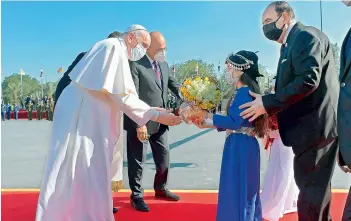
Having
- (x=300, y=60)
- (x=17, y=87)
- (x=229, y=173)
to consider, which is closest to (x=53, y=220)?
(x=229, y=173)

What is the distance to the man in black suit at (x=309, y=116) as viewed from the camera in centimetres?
253

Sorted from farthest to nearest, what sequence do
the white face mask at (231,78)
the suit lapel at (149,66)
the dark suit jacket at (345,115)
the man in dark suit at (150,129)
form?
the suit lapel at (149,66) < the man in dark suit at (150,129) < the white face mask at (231,78) < the dark suit jacket at (345,115)

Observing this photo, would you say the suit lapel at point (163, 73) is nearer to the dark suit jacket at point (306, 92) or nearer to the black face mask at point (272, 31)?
the black face mask at point (272, 31)

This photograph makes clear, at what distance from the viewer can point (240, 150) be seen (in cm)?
281

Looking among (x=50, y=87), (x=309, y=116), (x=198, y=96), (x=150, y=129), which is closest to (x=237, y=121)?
(x=198, y=96)

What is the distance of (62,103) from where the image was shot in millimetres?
2883

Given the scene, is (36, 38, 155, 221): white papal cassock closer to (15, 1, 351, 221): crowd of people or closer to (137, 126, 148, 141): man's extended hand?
(15, 1, 351, 221): crowd of people

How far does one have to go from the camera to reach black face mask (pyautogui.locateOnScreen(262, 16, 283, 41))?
277 centimetres

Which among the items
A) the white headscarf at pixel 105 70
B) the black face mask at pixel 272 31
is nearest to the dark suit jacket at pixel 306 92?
the black face mask at pixel 272 31

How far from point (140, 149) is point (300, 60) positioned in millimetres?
2165

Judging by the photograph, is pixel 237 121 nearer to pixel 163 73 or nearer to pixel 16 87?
pixel 163 73

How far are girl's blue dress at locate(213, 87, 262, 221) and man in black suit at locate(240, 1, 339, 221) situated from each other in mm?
143

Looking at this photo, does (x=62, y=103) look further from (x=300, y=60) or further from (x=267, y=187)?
(x=267, y=187)

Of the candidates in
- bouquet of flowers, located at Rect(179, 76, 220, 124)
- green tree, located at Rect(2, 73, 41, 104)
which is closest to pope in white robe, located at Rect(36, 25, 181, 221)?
bouquet of flowers, located at Rect(179, 76, 220, 124)
